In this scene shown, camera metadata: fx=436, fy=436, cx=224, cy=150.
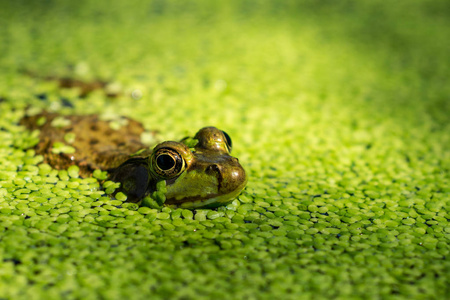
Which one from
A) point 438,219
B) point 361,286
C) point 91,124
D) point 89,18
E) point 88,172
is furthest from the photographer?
point 89,18

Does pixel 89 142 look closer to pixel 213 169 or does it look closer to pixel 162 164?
pixel 162 164

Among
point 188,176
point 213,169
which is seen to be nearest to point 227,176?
point 213,169

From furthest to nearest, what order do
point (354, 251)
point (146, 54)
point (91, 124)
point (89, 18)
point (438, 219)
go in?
point (89, 18) < point (146, 54) < point (91, 124) < point (438, 219) < point (354, 251)

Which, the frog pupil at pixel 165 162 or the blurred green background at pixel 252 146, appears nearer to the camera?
the blurred green background at pixel 252 146

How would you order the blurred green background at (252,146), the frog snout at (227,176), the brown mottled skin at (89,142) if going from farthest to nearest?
the brown mottled skin at (89,142)
the frog snout at (227,176)
the blurred green background at (252,146)

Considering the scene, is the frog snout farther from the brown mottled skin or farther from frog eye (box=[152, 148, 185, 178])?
the brown mottled skin

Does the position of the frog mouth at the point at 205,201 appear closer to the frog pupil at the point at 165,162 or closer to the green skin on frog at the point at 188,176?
the green skin on frog at the point at 188,176

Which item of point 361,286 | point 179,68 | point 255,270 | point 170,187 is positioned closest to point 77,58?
point 179,68

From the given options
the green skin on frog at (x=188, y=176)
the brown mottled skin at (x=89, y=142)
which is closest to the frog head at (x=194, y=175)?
the green skin on frog at (x=188, y=176)

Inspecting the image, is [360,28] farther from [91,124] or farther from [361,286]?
[361,286]

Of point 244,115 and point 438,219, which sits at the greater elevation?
point 244,115
